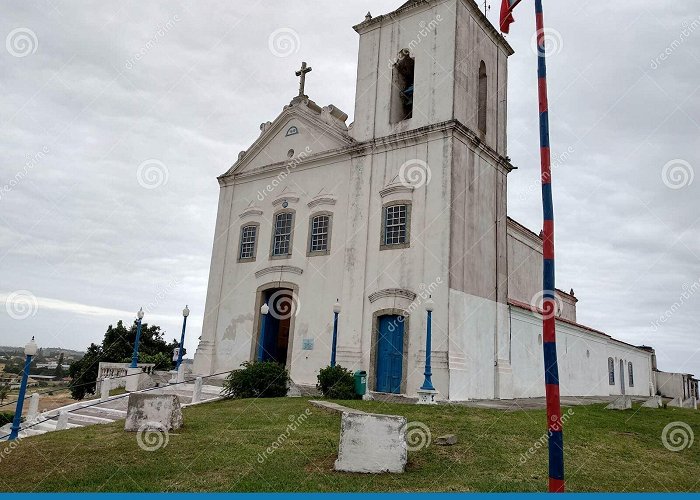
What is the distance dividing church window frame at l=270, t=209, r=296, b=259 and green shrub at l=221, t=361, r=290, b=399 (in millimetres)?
5135

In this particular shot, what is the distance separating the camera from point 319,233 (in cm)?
1894

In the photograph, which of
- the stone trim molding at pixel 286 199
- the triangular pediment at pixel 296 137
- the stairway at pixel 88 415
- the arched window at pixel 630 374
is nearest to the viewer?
the stairway at pixel 88 415

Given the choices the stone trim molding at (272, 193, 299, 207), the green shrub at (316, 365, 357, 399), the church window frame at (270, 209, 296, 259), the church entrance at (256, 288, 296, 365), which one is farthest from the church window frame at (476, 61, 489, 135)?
the green shrub at (316, 365, 357, 399)

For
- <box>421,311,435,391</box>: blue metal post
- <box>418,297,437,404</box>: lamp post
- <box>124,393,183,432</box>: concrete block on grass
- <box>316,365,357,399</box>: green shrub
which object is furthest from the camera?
<box>316,365,357,399</box>: green shrub

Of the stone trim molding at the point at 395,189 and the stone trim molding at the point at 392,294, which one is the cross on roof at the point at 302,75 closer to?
the stone trim molding at the point at 395,189

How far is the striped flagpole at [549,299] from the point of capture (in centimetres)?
511

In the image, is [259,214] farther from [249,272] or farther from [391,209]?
[391,209]

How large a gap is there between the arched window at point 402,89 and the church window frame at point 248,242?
269 inches

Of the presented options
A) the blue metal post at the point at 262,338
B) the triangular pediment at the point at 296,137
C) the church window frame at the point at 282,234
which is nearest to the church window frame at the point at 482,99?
the triangular pediment at the point at 296,137

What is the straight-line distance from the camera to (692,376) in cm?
3684

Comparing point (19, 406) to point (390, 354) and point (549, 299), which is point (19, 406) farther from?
point (549, 299)

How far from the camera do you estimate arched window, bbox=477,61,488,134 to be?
61.9 ft

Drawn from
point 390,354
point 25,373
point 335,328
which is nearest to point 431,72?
point 335,328

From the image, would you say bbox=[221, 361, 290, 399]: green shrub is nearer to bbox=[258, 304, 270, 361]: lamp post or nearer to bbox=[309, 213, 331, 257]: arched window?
bbox=[258, 304, 270, 361]: lamp post
